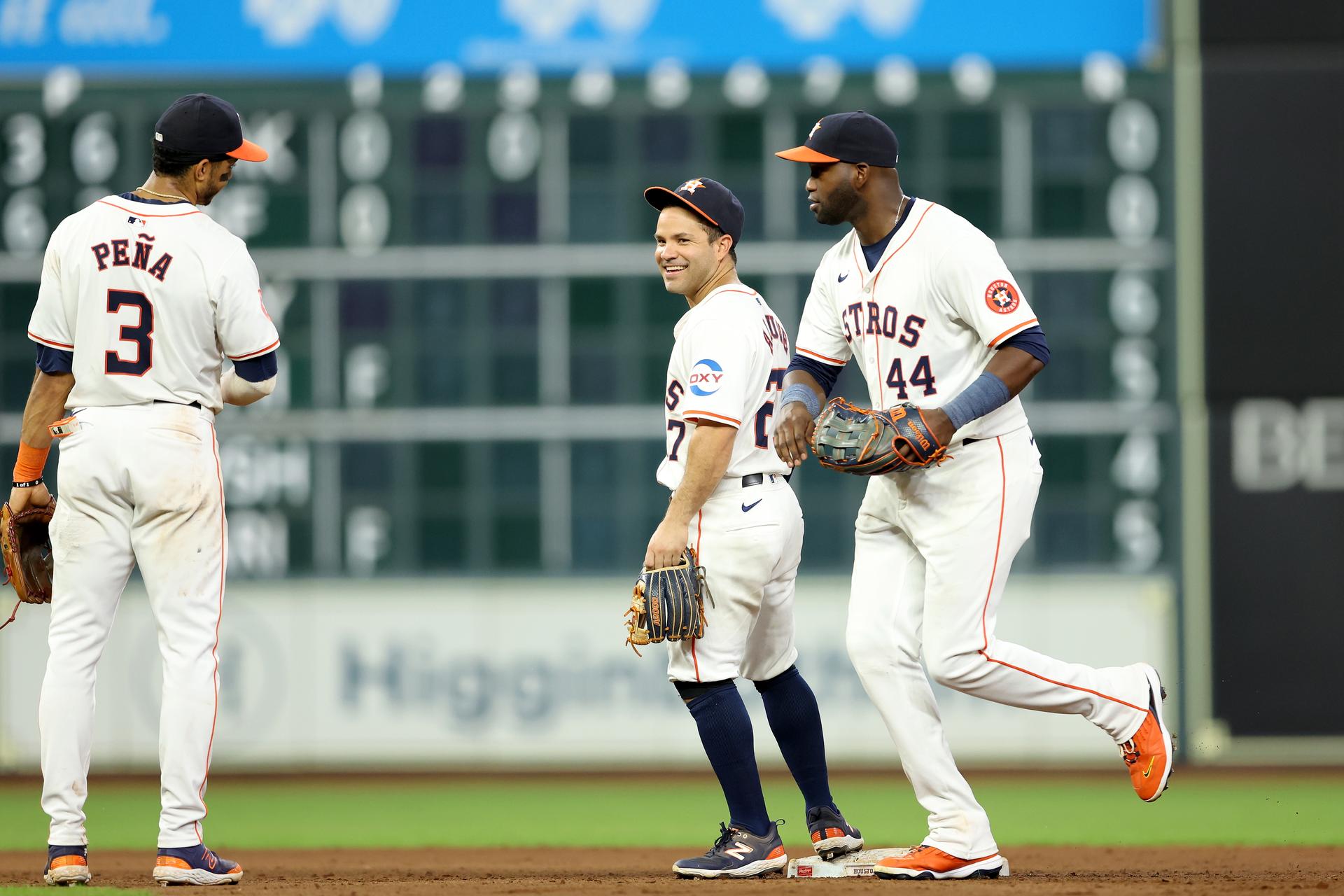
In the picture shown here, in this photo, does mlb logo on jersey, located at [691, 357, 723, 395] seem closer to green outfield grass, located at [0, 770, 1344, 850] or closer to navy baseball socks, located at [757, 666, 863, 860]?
navy baseball socks, located at [757, 666, 863, 860]

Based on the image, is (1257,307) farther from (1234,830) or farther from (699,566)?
(699,566)

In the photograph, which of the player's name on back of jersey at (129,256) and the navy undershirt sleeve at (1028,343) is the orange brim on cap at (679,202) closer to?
the navy undershirt sleeve at (1028,343)

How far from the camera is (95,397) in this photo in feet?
14.3

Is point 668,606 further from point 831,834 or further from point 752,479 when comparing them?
point 831,834

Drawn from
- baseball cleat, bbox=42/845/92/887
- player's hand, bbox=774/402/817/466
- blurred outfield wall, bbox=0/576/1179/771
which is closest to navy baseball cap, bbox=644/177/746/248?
player's hand, bbox=774/402/817/466

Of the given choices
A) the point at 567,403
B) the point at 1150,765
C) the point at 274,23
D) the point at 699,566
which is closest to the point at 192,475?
the point at 699,566

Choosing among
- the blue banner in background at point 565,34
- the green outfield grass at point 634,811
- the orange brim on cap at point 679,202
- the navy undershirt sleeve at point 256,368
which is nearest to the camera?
the navy undershirt sleeve at point 256,368

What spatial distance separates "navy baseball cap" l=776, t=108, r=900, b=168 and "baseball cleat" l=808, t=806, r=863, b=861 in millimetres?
1710

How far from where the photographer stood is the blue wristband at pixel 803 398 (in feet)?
14.9

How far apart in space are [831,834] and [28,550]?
2.27 meters

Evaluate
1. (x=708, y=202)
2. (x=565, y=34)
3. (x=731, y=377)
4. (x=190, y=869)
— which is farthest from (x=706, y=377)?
(x=565, y=34)

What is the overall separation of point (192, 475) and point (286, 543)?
21.1 ft

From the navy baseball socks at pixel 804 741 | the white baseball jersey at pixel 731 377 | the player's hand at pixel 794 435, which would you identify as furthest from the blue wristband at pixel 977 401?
the navy baseball socks at pixel 804 741

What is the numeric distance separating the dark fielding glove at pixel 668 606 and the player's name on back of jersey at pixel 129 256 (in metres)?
1.44
